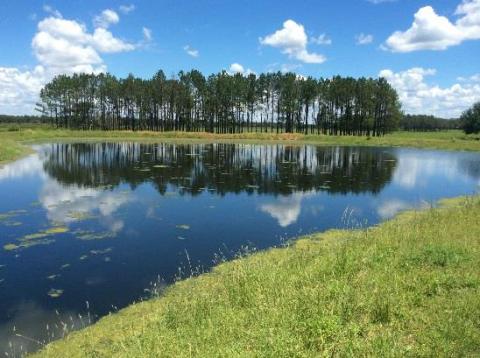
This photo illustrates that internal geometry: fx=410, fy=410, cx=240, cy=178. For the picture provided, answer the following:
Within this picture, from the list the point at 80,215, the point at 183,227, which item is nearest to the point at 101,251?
the point at 183,227

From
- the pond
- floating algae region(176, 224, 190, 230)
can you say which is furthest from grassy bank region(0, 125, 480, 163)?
floating algae region(176, 224, 190, 230)

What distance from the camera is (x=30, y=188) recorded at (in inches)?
1109

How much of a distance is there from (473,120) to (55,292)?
134584 mm

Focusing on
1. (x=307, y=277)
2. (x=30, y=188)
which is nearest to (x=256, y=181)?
(x=30, y=188)

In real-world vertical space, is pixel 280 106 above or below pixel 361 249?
above

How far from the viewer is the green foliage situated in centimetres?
12075

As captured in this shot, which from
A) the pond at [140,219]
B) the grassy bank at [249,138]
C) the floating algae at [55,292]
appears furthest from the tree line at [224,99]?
the floating algae at [55,292]

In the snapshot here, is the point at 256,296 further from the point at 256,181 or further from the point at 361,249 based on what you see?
the point at 256,181

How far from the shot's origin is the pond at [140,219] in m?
11.5

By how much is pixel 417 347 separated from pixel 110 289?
885 cm

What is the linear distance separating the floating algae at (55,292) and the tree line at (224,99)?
101747 mm

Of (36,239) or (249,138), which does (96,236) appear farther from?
(249,138)

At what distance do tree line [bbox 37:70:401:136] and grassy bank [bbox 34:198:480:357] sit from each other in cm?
10282

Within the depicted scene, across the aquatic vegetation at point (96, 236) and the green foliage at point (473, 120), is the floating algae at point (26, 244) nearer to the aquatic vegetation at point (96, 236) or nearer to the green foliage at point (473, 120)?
the aquatic vegetation at point (96, 236)
